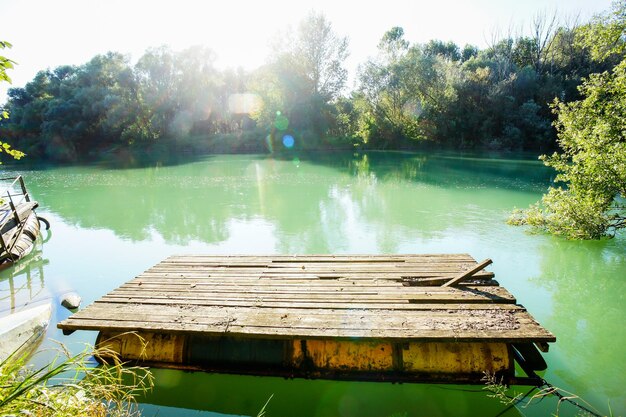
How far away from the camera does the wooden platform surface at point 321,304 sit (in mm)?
3949

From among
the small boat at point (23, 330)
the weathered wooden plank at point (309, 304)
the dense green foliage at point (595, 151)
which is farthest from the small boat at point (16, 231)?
the dense green foliage at point (595, 151)

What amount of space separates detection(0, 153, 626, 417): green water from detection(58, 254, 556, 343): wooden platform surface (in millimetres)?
763

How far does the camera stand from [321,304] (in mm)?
4605

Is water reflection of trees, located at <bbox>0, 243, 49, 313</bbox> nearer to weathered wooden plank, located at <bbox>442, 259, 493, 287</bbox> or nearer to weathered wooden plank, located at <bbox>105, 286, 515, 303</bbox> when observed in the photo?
weathered wooden plank, located at <bbox>105, 286, 515, 303</bbox>

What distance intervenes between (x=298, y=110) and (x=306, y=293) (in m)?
38.8

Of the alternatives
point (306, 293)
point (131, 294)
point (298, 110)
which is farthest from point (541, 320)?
point (298, 110)

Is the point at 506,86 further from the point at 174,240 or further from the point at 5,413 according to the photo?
the point at 5,413

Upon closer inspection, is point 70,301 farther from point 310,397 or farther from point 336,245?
point 336,245

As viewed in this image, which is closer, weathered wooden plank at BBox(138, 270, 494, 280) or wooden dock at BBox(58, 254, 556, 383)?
wooden dock at BBox(58, 254, 556, 383)

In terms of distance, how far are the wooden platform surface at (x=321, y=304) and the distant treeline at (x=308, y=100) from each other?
37220mm

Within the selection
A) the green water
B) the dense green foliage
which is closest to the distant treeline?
the green water

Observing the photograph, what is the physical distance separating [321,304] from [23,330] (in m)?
4.19

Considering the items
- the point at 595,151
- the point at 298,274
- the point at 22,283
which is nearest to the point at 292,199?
the point at 22,283

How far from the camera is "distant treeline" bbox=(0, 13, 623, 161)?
1518 inches
